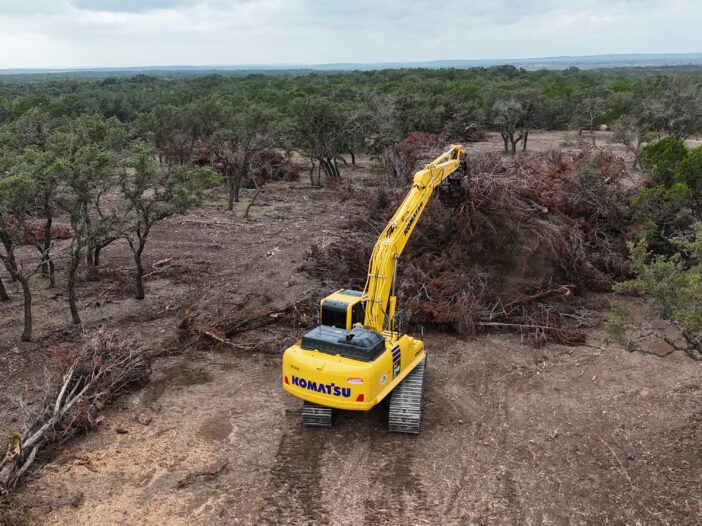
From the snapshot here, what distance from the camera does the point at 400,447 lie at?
940cm

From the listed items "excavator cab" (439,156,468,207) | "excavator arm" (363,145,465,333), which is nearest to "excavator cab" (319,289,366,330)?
"excavator arm" (363,145,465,333)

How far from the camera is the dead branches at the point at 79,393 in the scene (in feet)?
28.2

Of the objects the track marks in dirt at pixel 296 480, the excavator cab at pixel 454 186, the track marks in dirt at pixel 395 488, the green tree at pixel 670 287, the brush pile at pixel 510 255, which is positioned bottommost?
the track marks in dirt at pixel 395 488

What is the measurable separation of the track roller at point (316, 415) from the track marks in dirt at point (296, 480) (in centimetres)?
12

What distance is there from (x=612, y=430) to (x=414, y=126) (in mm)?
27036

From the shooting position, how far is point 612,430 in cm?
973

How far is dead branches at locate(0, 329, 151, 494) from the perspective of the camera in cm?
859

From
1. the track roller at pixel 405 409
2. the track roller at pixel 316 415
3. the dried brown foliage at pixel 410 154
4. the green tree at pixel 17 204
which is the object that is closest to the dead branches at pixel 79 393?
the green tree at pixel 17 204

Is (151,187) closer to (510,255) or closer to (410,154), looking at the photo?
(510,255)

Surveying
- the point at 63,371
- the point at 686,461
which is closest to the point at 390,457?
the point at 686,461

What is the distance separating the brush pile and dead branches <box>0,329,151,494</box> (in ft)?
19.1

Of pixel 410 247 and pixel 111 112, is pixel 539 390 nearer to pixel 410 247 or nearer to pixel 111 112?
pixel 410 247

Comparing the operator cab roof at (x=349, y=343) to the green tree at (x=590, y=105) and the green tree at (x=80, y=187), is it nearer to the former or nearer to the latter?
the green tree at (x=80, y=187)

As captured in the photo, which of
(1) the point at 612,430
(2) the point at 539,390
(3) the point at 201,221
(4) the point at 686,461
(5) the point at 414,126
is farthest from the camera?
(5) the point at 414,126
